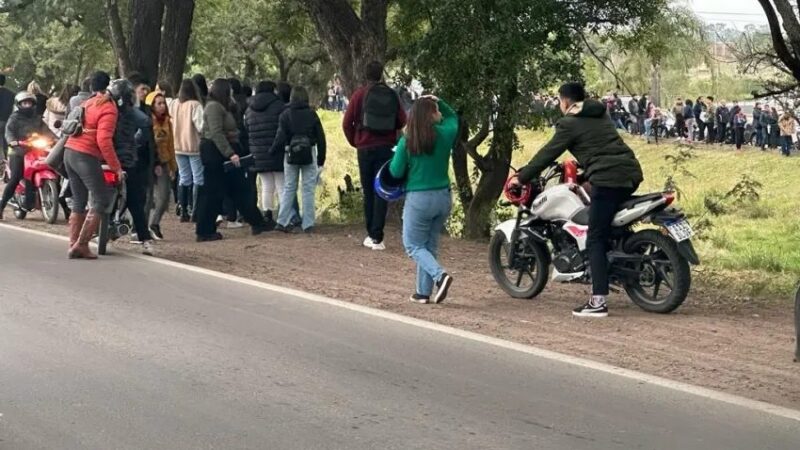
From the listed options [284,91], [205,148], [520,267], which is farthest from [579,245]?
[284,91]

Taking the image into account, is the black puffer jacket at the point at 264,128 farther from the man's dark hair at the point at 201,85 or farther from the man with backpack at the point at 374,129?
the man with backpack at the point at 374,129

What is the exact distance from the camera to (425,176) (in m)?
11.1

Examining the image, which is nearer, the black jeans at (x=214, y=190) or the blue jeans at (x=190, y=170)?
the black jeans at (x=214, y=190)

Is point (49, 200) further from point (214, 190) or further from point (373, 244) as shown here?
point (373, 244)

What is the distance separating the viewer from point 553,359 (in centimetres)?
895

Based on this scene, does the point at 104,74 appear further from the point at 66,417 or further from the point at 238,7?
the point at 238,7

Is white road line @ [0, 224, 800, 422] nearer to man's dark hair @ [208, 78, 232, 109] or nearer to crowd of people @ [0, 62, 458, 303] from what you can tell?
crowd of people @ [0, 62, 458, 303]

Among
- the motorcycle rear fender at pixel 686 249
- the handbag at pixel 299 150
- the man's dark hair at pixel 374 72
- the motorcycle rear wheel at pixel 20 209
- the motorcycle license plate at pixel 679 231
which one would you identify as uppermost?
the man's dark hair at pixel 374 72

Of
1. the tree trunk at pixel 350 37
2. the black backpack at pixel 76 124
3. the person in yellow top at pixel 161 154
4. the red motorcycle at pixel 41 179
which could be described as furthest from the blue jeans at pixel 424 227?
the red motorcycle at pixel 41 179

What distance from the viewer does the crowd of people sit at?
44.2ft

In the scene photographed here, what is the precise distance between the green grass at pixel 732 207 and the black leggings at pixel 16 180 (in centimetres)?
424

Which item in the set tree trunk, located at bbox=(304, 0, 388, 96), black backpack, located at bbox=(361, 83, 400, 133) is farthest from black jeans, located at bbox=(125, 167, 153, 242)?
tree trunk, located at bbox=(304, 0, 388, 96)

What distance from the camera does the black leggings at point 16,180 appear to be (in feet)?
59.4

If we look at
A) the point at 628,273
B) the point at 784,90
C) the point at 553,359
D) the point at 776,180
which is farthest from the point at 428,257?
the point at 776,180
